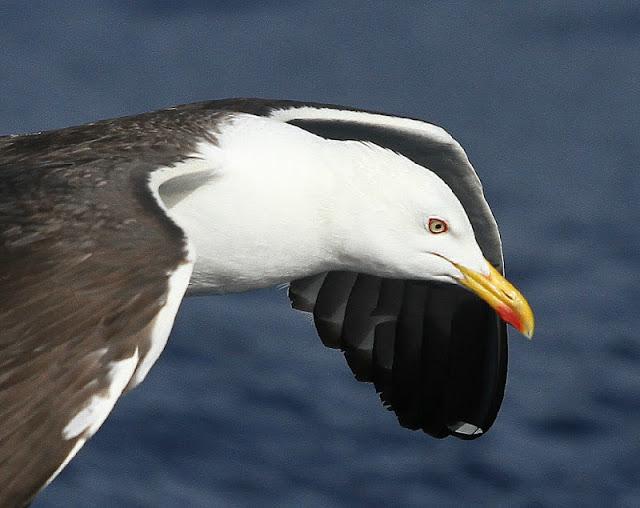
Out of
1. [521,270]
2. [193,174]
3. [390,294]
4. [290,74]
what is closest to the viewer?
[193,174]

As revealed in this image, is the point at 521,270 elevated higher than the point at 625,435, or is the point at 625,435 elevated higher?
the point at 521,270

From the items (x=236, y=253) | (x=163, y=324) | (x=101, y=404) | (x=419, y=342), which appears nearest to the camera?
(x=101, y=404)

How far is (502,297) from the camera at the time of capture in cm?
1044

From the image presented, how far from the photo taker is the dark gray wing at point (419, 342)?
12.3m

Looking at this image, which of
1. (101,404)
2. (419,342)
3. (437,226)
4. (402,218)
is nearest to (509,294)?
(437,226)

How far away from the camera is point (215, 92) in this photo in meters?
19.4

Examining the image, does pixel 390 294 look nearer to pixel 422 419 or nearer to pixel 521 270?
pixel 422 419

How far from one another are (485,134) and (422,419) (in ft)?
24.9

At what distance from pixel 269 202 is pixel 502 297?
4.32 ft

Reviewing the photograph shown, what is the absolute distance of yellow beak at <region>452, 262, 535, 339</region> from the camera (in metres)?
10.4

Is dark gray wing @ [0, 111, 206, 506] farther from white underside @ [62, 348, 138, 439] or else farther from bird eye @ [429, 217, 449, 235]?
bird eye @ [429, 217, 449, 235]

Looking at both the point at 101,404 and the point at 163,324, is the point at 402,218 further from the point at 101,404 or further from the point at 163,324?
the point at 101,404

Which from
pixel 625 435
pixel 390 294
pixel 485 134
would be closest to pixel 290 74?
pixel 485 134

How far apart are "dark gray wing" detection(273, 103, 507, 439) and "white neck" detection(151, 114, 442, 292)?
67.6 inches
